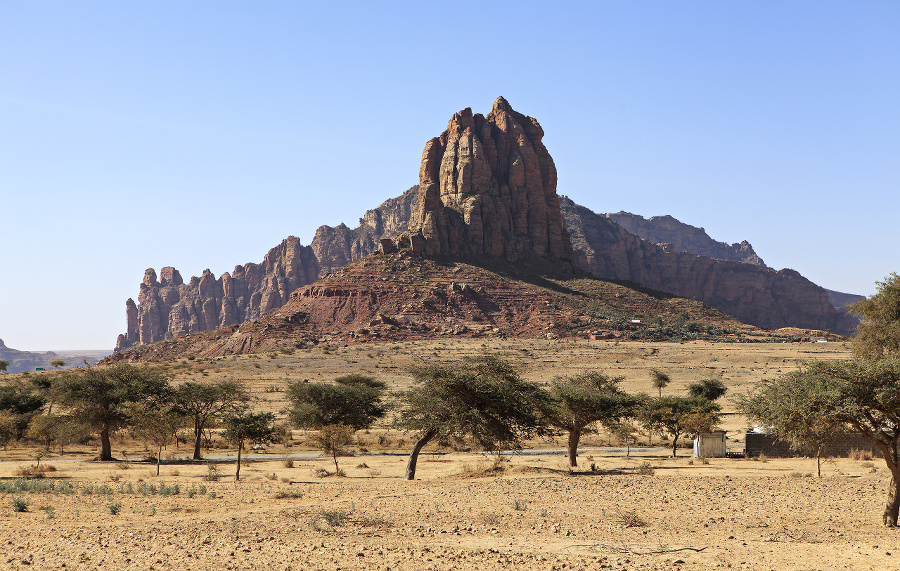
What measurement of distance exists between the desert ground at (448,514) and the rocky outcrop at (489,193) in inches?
4984

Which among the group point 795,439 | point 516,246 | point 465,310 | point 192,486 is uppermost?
point 516,246

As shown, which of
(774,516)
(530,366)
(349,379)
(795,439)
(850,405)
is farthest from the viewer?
(530,366)

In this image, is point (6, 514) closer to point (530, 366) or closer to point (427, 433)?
point (427, 433)

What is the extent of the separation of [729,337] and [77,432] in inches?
4817

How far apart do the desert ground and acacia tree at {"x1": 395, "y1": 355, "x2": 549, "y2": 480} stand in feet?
5.85

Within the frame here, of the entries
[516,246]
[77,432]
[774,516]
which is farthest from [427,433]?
[516,246]

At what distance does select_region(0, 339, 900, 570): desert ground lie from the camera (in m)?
15.8

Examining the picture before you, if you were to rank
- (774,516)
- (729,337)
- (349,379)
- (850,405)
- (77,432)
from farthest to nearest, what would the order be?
(729,337) < (349,379) < (77,432) < (774,516) < (850,405)

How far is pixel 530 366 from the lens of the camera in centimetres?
9838

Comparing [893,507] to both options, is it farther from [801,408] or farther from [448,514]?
[448,514]

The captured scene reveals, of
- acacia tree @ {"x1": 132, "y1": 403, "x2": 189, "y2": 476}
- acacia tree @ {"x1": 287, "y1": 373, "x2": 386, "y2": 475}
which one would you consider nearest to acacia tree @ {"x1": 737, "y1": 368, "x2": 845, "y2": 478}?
acacia tree @ {"x1": 132, "y1": 403, "x2": 189, "y2": 476}

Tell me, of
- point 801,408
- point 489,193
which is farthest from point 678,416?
point 489,193

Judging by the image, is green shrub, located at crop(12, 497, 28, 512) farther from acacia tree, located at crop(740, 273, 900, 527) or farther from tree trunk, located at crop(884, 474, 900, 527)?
tree trunk, located at crop(884, 474, 900, 527)

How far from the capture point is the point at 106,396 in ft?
143
